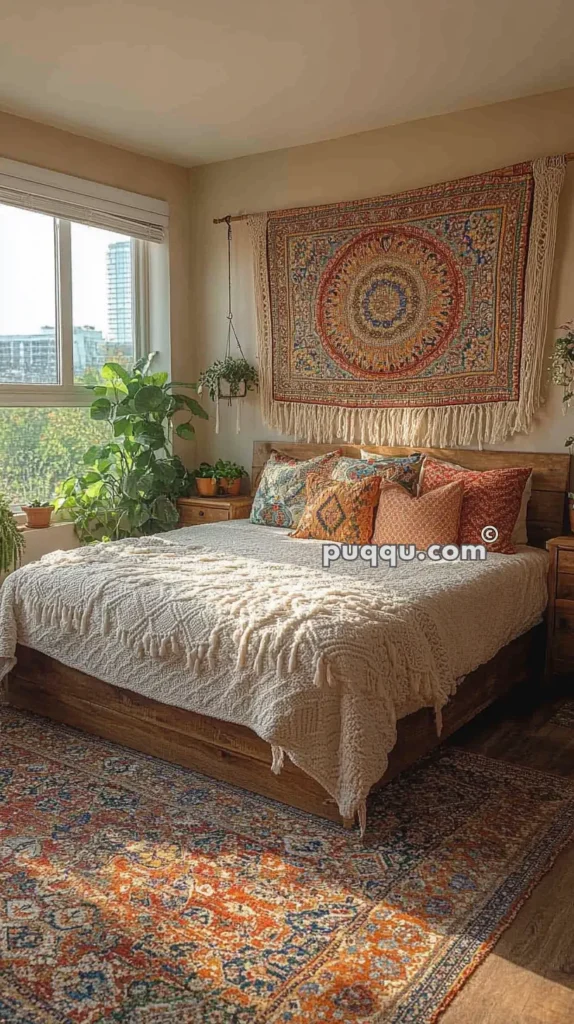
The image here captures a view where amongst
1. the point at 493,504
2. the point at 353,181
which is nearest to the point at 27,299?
the point at 353,181

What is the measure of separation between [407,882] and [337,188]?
3.58 meters

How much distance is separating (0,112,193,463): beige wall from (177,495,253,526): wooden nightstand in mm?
524

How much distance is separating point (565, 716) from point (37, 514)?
2.76 meters

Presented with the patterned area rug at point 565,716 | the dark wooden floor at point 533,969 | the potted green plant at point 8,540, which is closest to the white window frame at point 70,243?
the potted green plant at point 8,540

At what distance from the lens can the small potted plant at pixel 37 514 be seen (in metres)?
4.45

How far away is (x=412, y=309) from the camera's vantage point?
14.3 feet

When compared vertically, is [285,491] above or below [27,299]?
below

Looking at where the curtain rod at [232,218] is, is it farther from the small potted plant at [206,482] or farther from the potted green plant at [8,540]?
the potted green plant at [8,540]

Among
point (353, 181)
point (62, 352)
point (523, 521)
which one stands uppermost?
point (353, 181)

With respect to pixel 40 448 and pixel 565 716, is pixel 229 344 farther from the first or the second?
pixel 565 716

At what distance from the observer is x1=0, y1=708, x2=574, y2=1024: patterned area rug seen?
179 cm

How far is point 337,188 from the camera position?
15.0 ft

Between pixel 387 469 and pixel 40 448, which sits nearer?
pixel 387 469

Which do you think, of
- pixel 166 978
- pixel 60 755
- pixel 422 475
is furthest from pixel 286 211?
pixel 166 978
